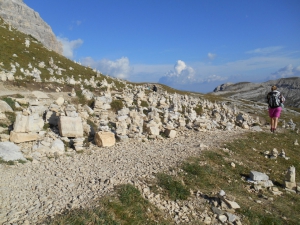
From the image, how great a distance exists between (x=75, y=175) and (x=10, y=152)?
376 cm

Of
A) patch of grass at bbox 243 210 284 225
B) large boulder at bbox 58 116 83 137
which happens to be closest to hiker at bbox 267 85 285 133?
patch of grass at bbox 243 210 284 225

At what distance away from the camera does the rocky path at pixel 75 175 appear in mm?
7695

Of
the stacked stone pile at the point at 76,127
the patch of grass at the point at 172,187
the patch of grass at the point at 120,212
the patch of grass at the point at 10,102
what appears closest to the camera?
the patch of grass at the point at 120,212

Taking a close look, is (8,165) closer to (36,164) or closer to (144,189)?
(36,164)

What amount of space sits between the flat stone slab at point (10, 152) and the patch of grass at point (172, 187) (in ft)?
22.1

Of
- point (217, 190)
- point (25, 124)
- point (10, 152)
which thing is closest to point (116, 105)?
point (25, 124)

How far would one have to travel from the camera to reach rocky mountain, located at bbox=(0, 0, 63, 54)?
92.3 meters

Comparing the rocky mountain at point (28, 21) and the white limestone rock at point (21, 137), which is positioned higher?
the rocky mountain at point (28, 21)

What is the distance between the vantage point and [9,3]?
9600 cm

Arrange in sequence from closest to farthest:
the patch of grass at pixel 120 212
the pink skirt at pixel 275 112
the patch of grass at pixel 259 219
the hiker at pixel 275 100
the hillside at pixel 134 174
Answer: the patch of grass at pixel 120 212, the hillside at pixel 134 174, the patch of grass at pixel 259 219, the hiker at pixel 275 100, the pink skirt at pixel 275 112

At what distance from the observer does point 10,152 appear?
11547 mm

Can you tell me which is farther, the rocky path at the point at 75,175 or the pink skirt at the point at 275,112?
the pink skirt at the point at 275,112

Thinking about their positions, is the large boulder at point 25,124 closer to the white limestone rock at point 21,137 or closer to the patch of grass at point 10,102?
the white limestone rock at point 21,137

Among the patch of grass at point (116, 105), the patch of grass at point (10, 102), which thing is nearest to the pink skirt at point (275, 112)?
the patch of grass at point (116, 105)
